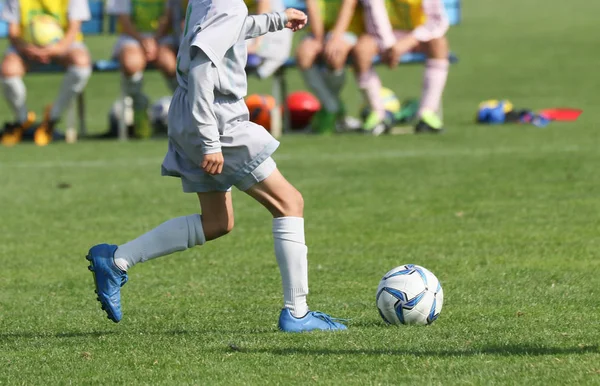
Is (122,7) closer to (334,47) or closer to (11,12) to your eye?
(11,12)

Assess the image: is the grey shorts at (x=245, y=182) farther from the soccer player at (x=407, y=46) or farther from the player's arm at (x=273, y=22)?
the soccer player at (x=407, y=46)

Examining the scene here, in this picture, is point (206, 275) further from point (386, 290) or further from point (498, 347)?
point (498, 347)

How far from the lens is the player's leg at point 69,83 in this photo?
14547 millimetres

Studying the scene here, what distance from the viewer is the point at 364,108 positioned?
1534 cm

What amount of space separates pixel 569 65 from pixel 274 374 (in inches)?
738

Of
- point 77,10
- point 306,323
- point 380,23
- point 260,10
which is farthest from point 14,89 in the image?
point 306,323

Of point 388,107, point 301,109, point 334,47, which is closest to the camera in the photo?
point 334,47

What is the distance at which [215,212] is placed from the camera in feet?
17.5

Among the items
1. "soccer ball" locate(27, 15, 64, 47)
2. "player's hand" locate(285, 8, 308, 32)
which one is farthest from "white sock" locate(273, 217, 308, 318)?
"soccer ball" locate(27, 15, 64, 47)

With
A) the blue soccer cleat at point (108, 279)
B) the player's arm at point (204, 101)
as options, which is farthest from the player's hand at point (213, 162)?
the blue soccer cleat at point (108, 279)

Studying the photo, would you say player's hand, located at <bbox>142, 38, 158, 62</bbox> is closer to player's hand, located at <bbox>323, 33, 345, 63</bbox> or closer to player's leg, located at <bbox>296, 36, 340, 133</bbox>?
player's leg, located at <bbox>296, 36, 340, 133</bbox>

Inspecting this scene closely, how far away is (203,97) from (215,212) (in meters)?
0.64

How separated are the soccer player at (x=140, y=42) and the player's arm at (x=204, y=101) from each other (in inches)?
381

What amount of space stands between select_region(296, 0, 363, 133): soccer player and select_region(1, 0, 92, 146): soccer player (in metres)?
2.61
